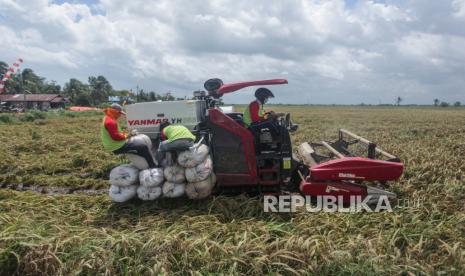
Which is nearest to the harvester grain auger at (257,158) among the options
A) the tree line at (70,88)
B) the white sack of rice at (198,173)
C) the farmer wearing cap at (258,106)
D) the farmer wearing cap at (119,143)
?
the farmer wearing cap at (258,106)

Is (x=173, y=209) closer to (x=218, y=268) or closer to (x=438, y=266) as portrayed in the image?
(x=218, y=268)

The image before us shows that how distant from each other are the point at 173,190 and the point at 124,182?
2.75 feet

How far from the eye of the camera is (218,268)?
132 inches

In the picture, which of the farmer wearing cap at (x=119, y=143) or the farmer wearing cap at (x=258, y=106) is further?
the farmer wearing cap at (x=258, y=106)

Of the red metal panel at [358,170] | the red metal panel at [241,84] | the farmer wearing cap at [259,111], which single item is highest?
the red metal panel at [241,84]

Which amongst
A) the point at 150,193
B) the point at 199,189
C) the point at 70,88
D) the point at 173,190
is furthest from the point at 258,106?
the point at 70,88

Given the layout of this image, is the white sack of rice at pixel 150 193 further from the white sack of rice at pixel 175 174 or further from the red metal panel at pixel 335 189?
the red metal panel at pixel 335 189

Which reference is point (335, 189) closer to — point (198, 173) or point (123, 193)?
point (198, 173)

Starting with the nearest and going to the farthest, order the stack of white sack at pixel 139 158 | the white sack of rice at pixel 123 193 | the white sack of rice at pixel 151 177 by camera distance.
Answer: the white sack of rice at pixel 151 177
the white sack of rice at pixel 123 193
the stack of white sack at pixel 139 158

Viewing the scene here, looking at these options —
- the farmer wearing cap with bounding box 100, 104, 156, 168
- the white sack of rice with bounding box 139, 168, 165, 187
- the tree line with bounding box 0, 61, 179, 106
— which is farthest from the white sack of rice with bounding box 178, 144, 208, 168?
the tree line with bounding box 0, 61, 179, 106

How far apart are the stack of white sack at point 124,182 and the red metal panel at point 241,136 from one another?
1.54 m

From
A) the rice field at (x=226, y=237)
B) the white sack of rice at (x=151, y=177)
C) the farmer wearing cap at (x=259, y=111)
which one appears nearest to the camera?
the rice field at (x=226, y=237)

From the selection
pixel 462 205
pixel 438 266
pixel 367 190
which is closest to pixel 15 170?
pixel 367 190

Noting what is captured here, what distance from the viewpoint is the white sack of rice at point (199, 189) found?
506cm
